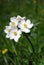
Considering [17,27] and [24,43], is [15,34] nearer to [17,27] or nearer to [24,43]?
[17,27]

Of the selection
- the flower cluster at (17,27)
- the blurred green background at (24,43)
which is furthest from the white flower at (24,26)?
the blurred green background at (24,43)

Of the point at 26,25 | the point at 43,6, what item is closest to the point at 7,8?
the point at 43,6

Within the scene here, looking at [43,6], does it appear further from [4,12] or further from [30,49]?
[30,49]

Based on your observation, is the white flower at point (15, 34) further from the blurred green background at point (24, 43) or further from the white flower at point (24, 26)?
the blurred green background at point (24, 43)

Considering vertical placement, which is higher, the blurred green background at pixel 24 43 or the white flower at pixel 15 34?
the blurred green background at pixel 24 43

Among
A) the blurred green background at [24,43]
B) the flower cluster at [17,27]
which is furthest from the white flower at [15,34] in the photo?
the blurred green background at [24,43]

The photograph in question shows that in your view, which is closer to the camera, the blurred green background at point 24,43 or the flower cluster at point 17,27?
the flower cluster at point 17,27

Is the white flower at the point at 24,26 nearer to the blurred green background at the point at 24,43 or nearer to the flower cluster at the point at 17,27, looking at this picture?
the flower cluster at the point at 17,27

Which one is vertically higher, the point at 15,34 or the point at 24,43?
the point at 24,43

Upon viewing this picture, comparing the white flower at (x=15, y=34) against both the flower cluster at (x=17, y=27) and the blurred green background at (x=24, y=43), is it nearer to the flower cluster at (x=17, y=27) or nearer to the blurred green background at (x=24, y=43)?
the flower cluster at (x=17, y=27)

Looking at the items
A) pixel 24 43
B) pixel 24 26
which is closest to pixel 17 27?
pixel 24 26

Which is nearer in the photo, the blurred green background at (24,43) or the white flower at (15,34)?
the white flower at (15,34)
